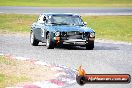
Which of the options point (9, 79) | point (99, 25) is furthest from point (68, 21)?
point (99, 25)

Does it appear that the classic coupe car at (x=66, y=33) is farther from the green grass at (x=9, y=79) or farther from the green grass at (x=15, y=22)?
the green grass at (x=15, y=22)

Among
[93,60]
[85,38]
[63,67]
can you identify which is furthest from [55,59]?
[85,38]

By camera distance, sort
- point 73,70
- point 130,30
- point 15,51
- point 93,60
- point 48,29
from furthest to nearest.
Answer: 1. point 130,30
2. point 48,29
3. point 15,51
4. point 93,60
5. point 73,70

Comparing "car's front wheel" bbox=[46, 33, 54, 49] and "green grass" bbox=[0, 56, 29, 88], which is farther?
"car's front wheel" bbox=[46, 33, 54, 49]

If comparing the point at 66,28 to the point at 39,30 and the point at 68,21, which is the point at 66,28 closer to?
the point at 68,21

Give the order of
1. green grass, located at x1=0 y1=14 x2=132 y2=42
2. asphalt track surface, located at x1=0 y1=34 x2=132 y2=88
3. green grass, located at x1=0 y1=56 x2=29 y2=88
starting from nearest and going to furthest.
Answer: green grass, located at x1=0 y1=56 x2=29 y2=88, asphalt track surface, located at x1=0 y1=34 x2=132 y2=88, green grass, located at x1=0 y1=14 x2=132 y2=42

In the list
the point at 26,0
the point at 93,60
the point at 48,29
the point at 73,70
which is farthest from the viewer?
the point at 26,0

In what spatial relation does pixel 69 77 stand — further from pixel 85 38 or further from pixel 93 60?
pixel 85 38

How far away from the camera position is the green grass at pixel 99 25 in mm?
31328

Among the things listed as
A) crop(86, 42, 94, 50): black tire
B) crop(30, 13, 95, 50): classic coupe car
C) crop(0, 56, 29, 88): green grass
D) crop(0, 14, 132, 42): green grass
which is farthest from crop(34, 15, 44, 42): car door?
crop(0, 56, 29, 88): green grass

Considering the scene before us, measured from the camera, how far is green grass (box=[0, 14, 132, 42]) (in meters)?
31.3

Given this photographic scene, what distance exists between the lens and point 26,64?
15578mm

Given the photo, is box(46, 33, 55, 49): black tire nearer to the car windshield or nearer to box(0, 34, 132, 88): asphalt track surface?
box(0, 34, 132, 88): asphalt track surface

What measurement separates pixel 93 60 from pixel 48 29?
488cm
